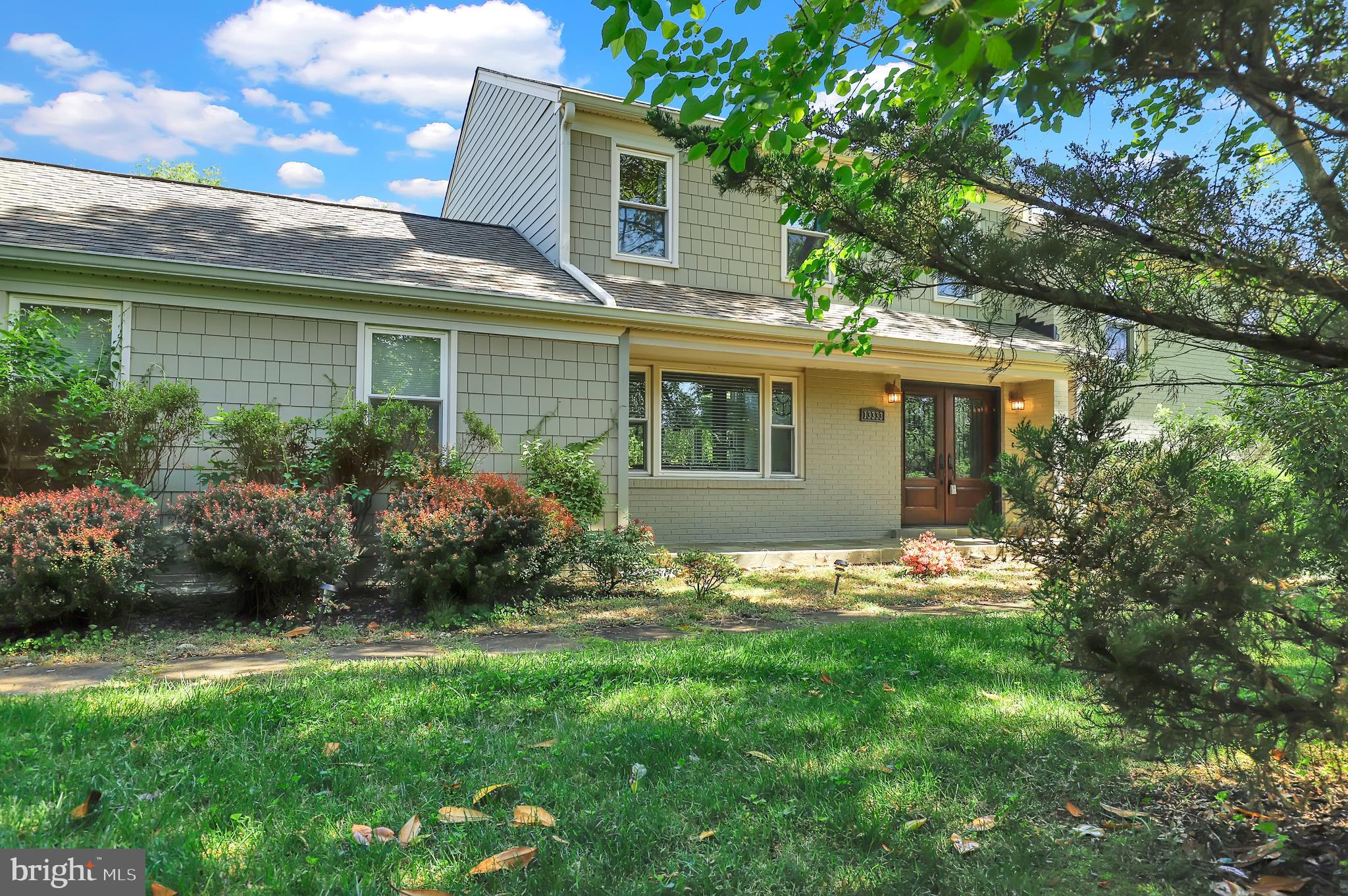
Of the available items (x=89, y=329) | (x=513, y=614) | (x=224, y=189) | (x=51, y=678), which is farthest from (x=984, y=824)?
(x=224, y=189)

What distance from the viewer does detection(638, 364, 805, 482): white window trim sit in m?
10.8

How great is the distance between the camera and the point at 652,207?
36.0 feet

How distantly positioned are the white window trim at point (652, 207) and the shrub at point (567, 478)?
340 cm

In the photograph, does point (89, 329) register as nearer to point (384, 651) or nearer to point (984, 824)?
point (384, 651)

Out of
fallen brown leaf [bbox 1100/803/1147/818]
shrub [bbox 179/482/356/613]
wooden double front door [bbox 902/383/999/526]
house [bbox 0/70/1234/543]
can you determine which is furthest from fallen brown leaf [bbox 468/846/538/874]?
wooden double front door [bbox 902/383/999/526]

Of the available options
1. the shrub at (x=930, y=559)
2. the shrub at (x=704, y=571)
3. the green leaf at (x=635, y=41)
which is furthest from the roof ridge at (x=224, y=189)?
the green leaf at (x=635, y=41)

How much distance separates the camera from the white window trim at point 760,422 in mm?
10844

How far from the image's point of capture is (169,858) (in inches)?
83.1

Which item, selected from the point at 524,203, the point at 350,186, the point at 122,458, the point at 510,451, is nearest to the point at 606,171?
the point at 524,203

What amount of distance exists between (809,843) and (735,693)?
5.08ft

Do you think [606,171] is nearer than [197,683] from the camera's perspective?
No

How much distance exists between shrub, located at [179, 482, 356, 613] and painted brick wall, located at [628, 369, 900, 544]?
16.0 ft

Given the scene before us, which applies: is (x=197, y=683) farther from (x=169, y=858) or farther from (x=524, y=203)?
(x=524, y=203)

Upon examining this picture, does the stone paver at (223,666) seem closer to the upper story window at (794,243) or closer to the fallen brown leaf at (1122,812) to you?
the fallen brown leaf at (1122,812)
